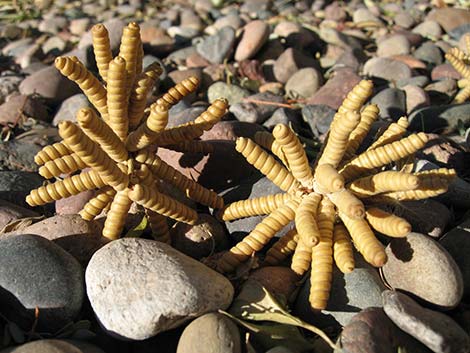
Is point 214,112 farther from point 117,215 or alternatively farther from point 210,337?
point 210,337

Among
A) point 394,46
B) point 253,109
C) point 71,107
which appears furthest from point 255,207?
point 394,46

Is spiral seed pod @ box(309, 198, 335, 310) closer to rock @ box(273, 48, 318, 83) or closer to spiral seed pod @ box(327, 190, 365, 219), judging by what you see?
spiral seed pod @ box(327, 190, 365, 219)

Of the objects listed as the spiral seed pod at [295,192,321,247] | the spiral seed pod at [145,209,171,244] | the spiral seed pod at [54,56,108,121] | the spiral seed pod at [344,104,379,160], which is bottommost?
the spiral seed pod at [145,209,171,244]

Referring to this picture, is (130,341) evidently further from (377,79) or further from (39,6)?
(39,6)

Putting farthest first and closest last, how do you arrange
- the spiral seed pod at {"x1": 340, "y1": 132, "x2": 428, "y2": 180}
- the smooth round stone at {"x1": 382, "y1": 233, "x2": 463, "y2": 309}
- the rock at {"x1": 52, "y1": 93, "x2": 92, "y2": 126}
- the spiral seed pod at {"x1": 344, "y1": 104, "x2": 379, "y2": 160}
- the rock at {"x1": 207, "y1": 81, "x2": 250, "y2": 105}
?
the rock at {"x1": 207, "y1": 81, "x2": 250, "y2": 105}, the rock at {"x1": 52, "y1": 93, "x2": 92, "y2": 126}, the spiral seed pod at {"x1": 344, "y1": 104, "x2": 379, "y2": 160}, the spiral seed pod at {"x1": 340, "y1": 132, "x2": 428, "y2": 180}, the smooth round stone at {"x1": 382, "y1": 233, "x2": 463, "y2": 309}

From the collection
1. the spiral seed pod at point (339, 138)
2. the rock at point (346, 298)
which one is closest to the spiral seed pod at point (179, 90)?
the spiral seed pod at point (339, 138)

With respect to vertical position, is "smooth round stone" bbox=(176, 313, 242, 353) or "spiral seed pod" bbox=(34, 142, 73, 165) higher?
"spiral seed pod" bbox=(34, 142, 73, 165)

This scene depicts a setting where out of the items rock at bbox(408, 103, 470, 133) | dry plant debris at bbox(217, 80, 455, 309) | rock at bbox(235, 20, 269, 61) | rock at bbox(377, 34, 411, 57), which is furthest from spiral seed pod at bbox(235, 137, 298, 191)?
rock at bbox(377, 34, 411, 57)
